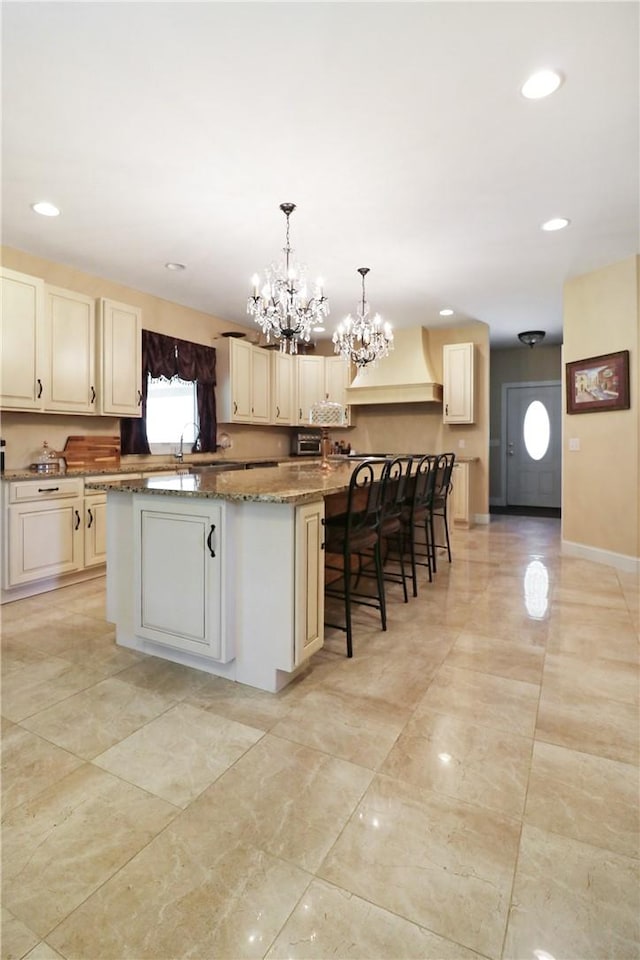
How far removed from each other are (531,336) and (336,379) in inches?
116

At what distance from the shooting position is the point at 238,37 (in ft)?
6.24

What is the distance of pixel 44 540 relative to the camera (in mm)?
3633

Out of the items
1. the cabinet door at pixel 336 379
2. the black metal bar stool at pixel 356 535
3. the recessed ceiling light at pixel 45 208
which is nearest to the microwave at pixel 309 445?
the cabinet door at pixel 336 379

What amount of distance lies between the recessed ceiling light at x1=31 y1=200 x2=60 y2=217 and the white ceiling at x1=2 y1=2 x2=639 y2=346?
0.22 feet

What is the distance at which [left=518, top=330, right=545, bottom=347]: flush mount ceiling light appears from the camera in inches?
275

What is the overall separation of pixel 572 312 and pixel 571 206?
67.8 inches

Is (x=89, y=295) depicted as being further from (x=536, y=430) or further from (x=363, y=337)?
(x=536, y=430)

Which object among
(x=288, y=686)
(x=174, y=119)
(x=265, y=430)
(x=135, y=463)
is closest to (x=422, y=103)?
(x=174, y=119)

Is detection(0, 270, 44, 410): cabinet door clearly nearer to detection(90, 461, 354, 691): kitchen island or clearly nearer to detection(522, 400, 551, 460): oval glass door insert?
detection(90, 461, 354, 691): kitchen island

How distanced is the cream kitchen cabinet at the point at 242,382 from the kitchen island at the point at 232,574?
141 inches

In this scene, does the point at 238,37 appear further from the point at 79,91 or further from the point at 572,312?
the point at 572,312

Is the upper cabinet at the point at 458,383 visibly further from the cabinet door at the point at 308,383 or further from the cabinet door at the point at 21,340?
the cabinet door at the point at 21,340

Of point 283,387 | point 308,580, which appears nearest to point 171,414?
point 283,387

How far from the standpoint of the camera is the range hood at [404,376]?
6.54m
